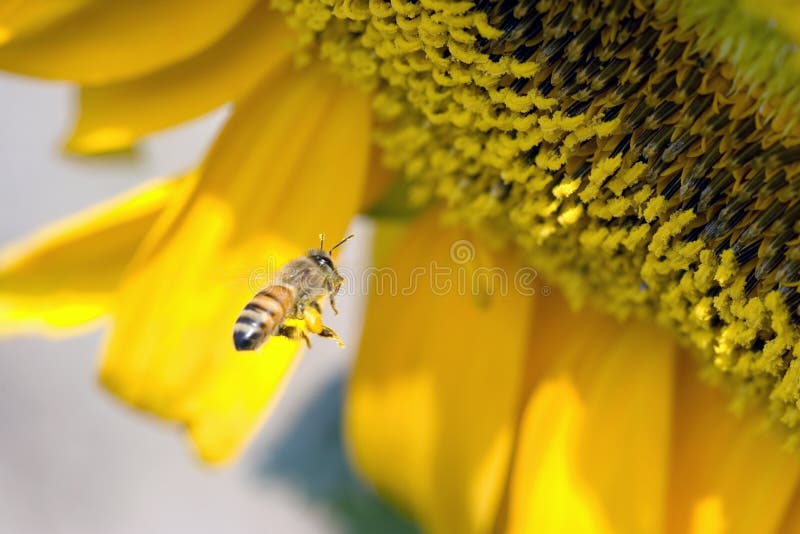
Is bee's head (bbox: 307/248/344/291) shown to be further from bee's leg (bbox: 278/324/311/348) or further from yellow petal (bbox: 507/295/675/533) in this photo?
yellow petal (bbox: 507/295/675/533)

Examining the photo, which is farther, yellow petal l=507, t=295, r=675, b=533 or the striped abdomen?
yellow petal l=507, t=295, r=675, b=533

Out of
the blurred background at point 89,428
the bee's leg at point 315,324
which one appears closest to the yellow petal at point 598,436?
the bee's leg at point 315,324

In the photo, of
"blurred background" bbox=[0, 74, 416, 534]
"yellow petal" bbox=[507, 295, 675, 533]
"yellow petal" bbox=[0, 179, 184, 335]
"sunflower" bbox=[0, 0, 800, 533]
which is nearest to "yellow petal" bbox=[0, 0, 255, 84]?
"sunflower" bbox=[0, 0, 800, 533]

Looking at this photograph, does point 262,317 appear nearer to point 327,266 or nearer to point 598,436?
point 327,266

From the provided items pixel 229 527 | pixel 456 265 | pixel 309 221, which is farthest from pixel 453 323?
pixel 229 527

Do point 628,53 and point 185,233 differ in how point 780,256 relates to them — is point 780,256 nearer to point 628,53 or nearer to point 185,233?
point 628,53

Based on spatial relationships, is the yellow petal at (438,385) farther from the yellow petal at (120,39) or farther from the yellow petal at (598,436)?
the yellow petal at (120,39)
